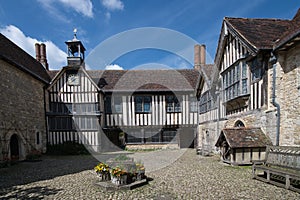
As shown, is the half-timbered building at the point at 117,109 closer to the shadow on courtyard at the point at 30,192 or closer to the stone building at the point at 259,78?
the stone building at the point at 259,78

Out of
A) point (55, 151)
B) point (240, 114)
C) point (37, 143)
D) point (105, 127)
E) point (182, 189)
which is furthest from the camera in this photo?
point (105, 127)

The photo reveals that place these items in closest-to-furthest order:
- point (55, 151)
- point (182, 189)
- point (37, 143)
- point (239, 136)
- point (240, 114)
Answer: point (182, 189) < point (239, 136) < point (240, 114) < point (37, 143) < point (55, 151)

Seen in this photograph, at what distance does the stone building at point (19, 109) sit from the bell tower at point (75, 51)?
8.30ft

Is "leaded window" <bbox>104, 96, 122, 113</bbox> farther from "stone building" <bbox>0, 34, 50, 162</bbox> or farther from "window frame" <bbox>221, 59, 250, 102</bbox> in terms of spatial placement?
"window frame" <bbox>221, 59, 250, 102</bbox>

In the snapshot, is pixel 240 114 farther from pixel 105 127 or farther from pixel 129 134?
pixel 105 127

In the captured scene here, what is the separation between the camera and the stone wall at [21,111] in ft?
26.8

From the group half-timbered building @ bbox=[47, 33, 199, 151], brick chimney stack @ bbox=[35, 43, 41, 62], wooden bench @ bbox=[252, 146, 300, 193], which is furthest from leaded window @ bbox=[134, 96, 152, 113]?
brick chimney stack @ bbox=[35, 43, 41, 62]

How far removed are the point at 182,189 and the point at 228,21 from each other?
7.86 meters

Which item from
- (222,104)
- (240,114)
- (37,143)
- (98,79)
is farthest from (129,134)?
(240,114)

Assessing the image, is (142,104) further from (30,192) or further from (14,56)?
(30,192)

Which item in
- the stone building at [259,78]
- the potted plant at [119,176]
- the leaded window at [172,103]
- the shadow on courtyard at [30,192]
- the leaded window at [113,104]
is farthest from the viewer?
the leaded window at [172,103]

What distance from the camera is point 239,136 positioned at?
22.0 feet

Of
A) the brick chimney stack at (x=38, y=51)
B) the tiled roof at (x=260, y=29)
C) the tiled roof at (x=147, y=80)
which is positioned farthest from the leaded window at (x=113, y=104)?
the tiled roof at (x=260, y=29)

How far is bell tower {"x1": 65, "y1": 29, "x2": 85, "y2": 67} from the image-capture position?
12555 mm
